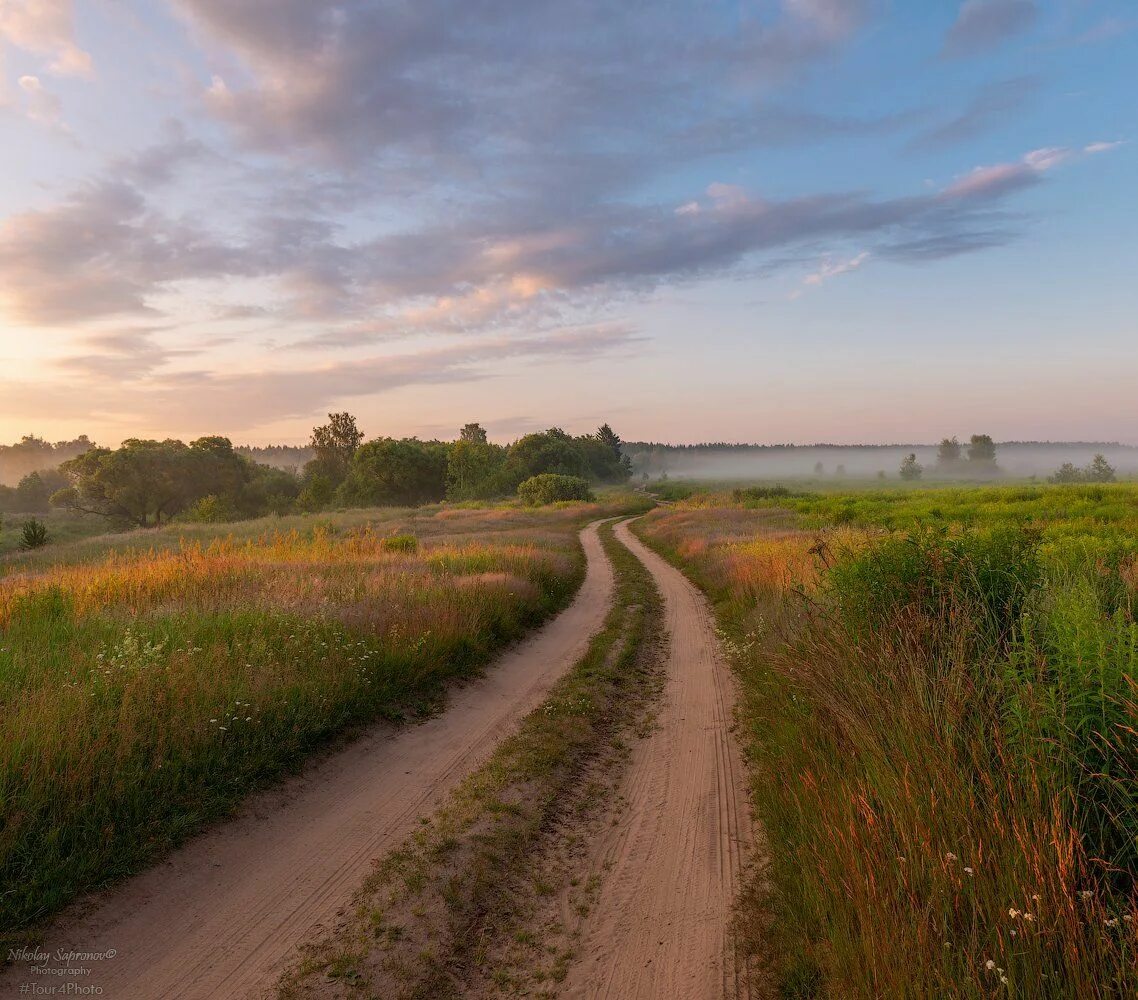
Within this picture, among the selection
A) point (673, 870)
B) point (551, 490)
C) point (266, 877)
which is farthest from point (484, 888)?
point (551, 490)

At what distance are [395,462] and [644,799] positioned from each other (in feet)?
302

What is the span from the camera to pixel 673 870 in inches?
195

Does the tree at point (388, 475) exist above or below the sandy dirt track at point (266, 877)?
above

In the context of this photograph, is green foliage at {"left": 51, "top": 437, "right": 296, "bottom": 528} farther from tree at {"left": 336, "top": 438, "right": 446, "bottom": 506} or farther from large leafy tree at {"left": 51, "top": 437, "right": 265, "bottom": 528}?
tree at {"left": 336, "top": 438, "right": 446, "bottom": 506}

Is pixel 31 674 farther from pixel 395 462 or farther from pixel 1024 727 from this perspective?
pixel 395 462

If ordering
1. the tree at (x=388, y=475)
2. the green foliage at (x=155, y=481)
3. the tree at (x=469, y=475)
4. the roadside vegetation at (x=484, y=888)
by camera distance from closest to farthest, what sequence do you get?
the roadside vegetation at (x=484, y=888) < the green foliage at (x=155, y=481) < the tree at (x=388, y=475) < the tree at (x=469, y=475)

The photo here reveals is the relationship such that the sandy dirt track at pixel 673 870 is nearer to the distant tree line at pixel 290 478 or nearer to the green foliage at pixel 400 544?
the green foliage at pixel 400 544

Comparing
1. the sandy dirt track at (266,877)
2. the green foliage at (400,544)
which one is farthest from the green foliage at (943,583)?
the green foliage at (400,544)

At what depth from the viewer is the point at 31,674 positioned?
655 cm

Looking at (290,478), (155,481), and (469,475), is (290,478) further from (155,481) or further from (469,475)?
(469,475)

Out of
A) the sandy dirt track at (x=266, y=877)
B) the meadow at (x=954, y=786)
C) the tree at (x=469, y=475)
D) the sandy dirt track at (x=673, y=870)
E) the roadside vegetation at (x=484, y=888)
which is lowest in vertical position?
the sandy dirt track at (x=673, y=870)

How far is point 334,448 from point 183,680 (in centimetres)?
10927

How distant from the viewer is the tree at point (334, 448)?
107 m

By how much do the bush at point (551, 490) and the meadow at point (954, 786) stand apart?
236 ft
